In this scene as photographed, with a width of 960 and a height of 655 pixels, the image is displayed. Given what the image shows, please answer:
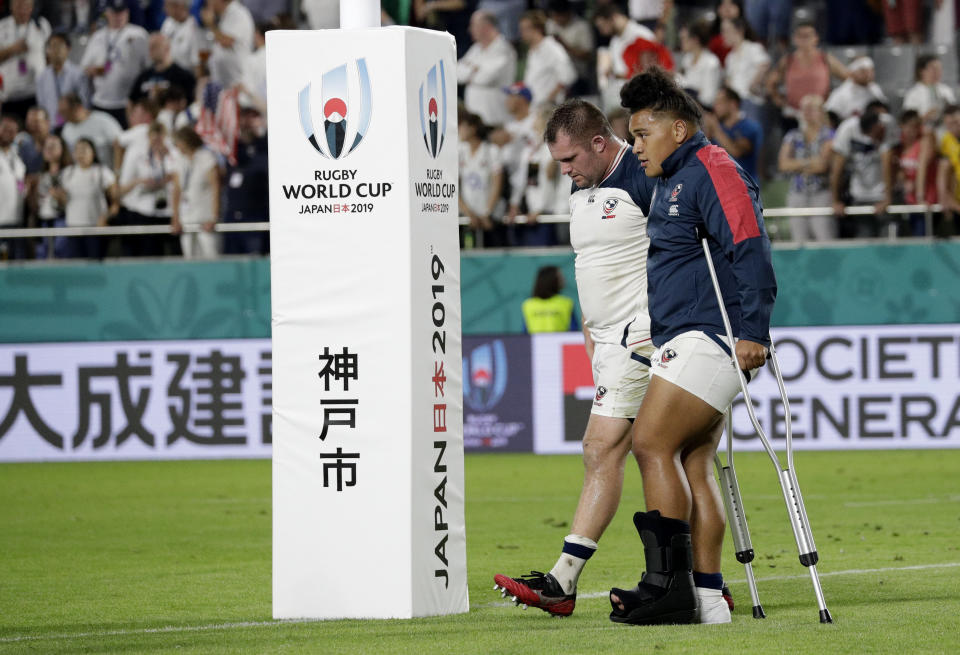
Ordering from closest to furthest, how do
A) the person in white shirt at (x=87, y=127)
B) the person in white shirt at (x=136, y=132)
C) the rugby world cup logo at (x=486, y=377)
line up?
1. the rugby world cup logo at (x=486, y=377)
2. the person in white shirt at (x=136, y=132)
3. the person in white shirt at (x=87, y=127)

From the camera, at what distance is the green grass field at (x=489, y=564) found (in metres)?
6.35

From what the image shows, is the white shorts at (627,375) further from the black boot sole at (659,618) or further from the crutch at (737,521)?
the black boot sole at (659,618)

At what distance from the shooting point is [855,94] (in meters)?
18.8

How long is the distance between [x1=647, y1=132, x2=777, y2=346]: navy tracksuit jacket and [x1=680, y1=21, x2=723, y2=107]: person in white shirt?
12.4m

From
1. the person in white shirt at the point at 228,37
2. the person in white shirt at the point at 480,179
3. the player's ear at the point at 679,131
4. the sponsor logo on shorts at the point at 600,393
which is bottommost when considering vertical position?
the sponsor logo on shorts at the point at 600,393

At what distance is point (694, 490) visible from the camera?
22.6 feet

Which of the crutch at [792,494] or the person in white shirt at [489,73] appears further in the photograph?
the person in white shirt at [489,73]

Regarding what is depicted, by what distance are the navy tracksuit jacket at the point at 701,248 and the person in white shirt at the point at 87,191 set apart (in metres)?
14.1

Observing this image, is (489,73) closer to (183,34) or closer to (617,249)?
(183,34)

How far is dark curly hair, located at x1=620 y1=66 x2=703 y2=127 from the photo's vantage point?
6.77m

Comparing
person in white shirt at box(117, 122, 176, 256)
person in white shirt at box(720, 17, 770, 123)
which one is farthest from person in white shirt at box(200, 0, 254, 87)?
person in white shirt at box(720, 17, 770, 123)

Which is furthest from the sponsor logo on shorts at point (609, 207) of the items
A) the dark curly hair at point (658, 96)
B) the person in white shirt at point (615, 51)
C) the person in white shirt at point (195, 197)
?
the person in white shirt at point (195, 197)

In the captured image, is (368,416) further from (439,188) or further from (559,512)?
(559,512)

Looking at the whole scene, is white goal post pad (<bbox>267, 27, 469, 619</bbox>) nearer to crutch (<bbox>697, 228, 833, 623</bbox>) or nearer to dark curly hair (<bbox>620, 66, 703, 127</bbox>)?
dark curly hair (<bbox>620, 66, 703, 127</bbox>)
